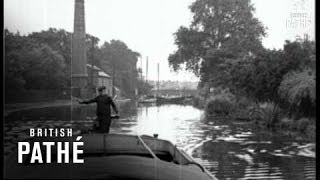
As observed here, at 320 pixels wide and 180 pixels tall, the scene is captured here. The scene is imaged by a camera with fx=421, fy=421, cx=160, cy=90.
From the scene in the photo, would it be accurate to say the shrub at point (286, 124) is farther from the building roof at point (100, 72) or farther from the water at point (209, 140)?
the building roof at point (100, 72)

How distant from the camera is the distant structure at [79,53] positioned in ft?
11.8

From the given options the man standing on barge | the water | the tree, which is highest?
the tree

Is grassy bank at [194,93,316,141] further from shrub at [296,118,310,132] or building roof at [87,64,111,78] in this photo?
building roof at [87,64,111,78]

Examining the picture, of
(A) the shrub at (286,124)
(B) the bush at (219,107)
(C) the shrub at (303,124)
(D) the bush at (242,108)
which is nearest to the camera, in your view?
(C) the shrub at (303,124)

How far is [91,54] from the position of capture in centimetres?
423

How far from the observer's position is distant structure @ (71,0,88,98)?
3595mm

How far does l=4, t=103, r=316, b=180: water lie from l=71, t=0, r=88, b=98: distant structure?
0.81 ft

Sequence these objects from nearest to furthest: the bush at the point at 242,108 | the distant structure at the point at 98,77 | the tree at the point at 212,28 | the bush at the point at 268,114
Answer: the distant structure at the point at 98,77
the tree at the point at 212,28
the bush at the point at 268,114
the bush at the point at 242,108

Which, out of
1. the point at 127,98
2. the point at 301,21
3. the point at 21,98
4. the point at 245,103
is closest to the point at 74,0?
the point at 21,98

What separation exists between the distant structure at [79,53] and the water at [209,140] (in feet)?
0.81

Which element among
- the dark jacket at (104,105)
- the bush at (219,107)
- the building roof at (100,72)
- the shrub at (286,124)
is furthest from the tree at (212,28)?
the bush at (219,107)

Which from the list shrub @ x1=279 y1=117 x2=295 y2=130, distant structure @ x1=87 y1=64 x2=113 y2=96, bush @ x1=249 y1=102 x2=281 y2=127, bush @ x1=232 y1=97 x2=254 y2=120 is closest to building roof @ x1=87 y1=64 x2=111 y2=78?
distant structure @ x1=87 y1=64 x2=113 y2=96

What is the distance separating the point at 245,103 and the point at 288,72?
3.82 meters

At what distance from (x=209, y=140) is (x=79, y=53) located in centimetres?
479
